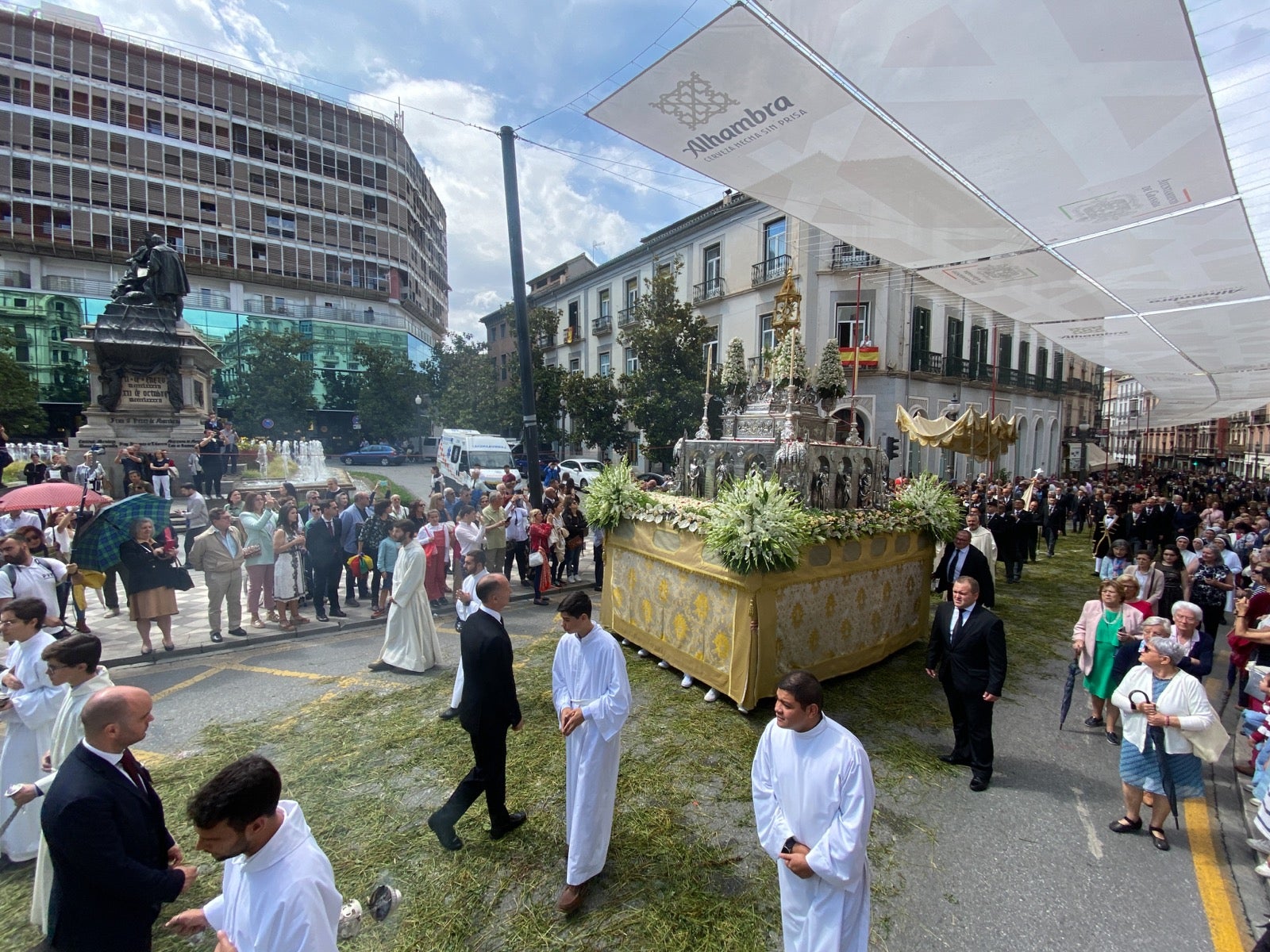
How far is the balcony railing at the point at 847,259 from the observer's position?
23.2m

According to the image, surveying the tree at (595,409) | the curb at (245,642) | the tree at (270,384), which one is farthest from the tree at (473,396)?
the curb at (245,642)

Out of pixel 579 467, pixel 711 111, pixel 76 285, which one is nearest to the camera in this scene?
pixel 711 111

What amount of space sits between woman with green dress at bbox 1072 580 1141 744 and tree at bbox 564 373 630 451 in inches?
875

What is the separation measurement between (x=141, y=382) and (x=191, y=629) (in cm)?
1342

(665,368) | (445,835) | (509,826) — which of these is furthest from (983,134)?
(665,368)

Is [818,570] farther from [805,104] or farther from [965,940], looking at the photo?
[805,104]

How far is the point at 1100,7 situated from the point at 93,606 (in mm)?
14227

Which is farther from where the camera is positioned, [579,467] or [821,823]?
[579,467]

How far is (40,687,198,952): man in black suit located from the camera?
2162 mm

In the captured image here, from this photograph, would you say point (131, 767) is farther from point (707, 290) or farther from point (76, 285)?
point (76, 285)

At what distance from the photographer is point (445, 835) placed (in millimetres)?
3865

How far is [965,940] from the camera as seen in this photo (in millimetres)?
3174

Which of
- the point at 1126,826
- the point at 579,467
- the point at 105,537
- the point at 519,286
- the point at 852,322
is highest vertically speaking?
the point at 852,322

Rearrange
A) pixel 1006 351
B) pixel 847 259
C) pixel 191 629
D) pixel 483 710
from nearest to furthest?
1. pixel 483 710
2. pixel 191 629
3. pixel 847 259
4. pixel 1006 351
